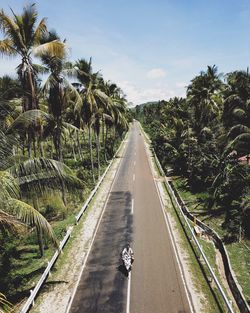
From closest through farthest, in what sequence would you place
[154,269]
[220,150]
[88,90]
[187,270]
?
[187,270] → [154,269] → [88,90] → [220,150]

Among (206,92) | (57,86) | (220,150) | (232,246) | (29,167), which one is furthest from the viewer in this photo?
(206,92)

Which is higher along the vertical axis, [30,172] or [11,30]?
[11,30]

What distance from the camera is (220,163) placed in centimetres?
2933

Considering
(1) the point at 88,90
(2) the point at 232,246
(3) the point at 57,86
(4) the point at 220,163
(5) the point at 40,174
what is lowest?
(2) the point at 232,246

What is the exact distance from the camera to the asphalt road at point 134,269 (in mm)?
13209

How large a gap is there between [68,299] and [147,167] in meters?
31.7

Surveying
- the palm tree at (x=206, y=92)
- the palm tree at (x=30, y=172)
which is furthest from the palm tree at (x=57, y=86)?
the palm tree at (x=206, y=92)

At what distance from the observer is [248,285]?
47.8ft

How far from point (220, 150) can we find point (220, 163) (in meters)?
5.14

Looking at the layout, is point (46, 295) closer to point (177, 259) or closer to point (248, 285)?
point (177, 259)

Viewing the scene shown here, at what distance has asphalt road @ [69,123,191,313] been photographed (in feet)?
43.3

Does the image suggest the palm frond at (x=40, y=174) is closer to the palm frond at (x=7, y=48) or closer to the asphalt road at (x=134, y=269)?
the asphalt road at (x=134, y=269)

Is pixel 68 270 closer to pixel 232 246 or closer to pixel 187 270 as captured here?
pixel 187 270

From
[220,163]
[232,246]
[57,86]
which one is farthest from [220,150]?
[57,86]
